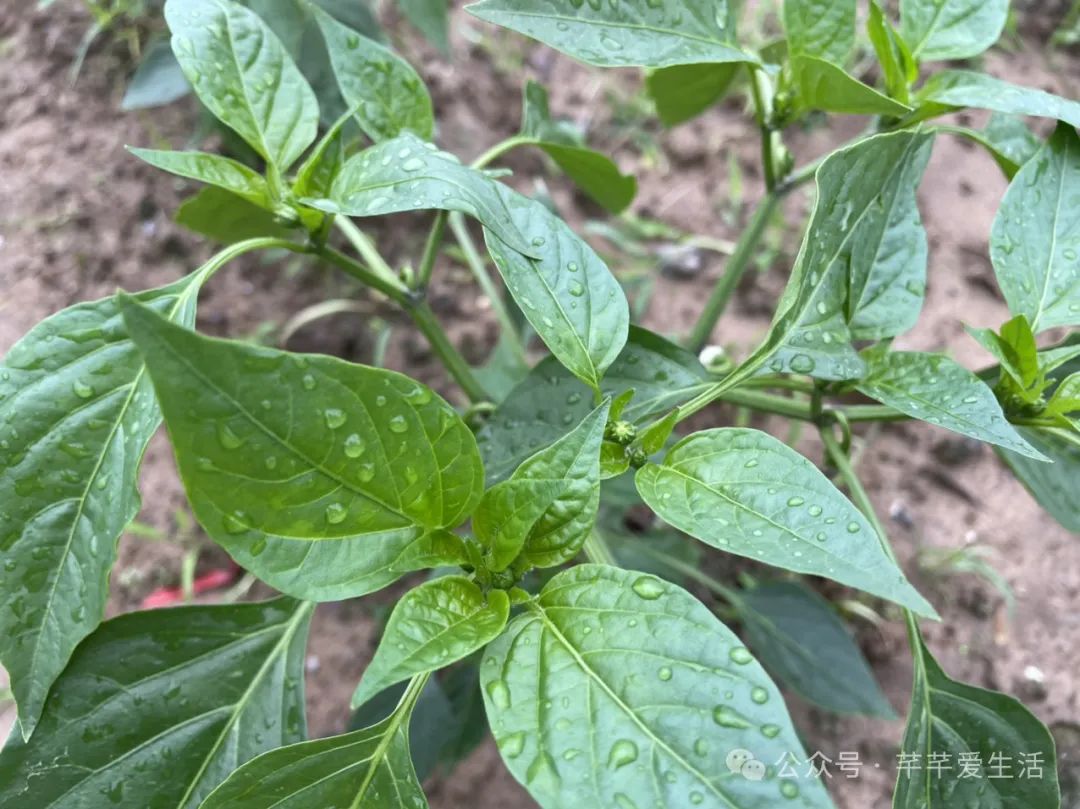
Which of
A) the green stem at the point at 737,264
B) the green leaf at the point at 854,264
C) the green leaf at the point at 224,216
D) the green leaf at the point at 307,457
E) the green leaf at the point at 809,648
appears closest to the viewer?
the green leaf at the point at 307,457

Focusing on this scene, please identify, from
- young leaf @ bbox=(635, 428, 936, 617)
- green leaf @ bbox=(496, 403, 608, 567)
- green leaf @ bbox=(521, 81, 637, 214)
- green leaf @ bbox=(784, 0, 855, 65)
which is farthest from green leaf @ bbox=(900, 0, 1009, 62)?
green leaf @ bbox=(496, 403, 608, 567)

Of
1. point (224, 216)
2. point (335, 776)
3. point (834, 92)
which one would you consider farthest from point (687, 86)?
point (335, 776)

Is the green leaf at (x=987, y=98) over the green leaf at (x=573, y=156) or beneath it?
over

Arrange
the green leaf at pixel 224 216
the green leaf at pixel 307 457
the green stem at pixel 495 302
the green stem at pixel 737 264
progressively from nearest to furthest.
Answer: the green leaf at pixel 307 457 < the green leaf at pixel 224 216 < the green stem at pixel 737 264 < the green stem at pixel 495 302

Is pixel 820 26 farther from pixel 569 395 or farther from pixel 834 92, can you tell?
pixel 569 395

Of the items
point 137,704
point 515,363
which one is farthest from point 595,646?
point 515,363

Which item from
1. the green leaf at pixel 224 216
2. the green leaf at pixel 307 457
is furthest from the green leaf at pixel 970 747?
the green leaf at pixel 224 216

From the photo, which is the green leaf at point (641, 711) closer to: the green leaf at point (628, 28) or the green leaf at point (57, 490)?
the green leaf at point (57, 490)
